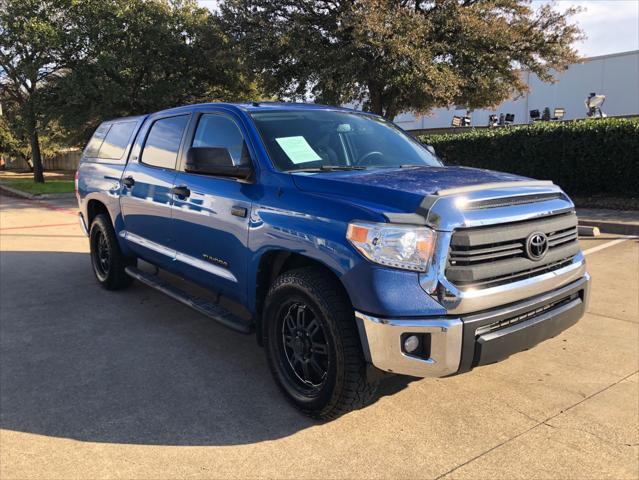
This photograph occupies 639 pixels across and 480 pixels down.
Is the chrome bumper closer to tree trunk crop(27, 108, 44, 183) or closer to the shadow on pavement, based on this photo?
the shadow on pavement

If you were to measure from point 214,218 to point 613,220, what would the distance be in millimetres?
8000

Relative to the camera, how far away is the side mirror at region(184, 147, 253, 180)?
354 cm

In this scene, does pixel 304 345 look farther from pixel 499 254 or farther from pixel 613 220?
pixel 613 220

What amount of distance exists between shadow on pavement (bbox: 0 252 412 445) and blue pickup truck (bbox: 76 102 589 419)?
0.35 m

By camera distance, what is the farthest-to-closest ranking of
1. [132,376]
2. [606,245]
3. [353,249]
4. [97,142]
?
1. [606,245]
2. [97,142]
3. [132,376]
4. [353,249]

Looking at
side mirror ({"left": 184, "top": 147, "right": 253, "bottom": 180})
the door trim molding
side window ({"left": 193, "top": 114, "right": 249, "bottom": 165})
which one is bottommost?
the door trim molding

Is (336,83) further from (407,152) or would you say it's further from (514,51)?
(407,152)

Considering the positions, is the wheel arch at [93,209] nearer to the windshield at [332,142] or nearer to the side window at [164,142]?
the side window at [164,142]

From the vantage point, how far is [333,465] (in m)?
2.71

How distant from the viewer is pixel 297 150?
3.69 m

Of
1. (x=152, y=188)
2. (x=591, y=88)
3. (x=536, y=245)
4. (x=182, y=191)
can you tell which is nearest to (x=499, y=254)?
(x=536, y=245)

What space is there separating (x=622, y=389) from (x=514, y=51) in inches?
662

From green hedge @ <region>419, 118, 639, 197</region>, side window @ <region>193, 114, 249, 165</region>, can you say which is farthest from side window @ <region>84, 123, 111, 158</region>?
green hedge @ <region>419, 118, 639, 197</region>

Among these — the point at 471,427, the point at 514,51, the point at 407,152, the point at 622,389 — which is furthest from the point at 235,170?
the point at 514,51
